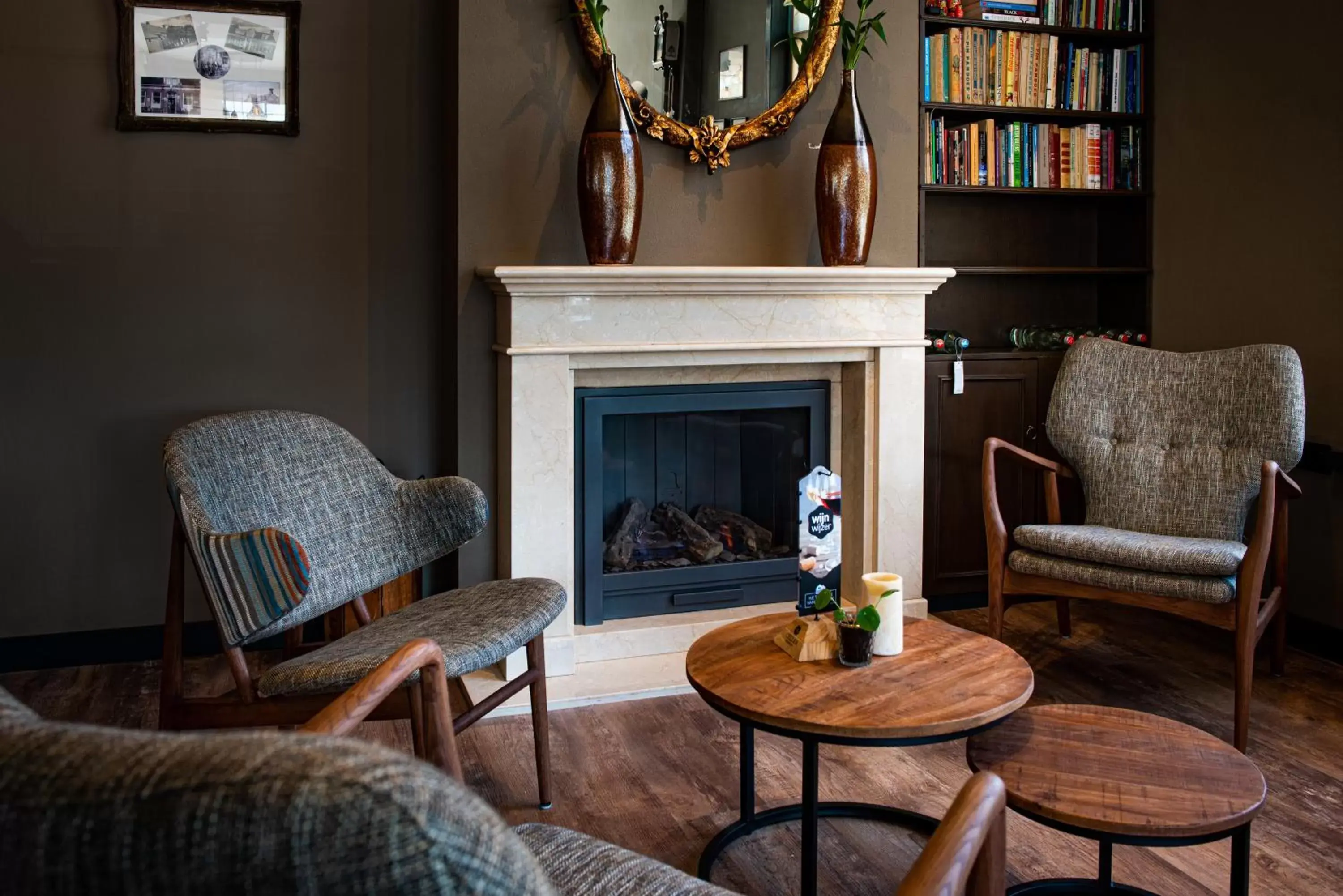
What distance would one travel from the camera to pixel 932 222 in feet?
14.9

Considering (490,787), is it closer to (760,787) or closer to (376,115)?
(760,787)

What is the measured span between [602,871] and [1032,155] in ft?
11.7

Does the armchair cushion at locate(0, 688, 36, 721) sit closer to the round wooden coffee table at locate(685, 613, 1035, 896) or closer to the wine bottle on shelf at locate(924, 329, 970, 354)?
the round wooden coffee table at locate(685, 613, 1035, 896)

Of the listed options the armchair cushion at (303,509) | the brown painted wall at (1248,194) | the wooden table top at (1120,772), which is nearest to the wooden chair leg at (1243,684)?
the wooden table top at (1120,772)

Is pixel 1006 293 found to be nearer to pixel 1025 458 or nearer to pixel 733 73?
pixel 1025 458

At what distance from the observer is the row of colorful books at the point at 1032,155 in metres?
4.18

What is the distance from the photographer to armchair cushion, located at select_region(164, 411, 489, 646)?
84.8 inches

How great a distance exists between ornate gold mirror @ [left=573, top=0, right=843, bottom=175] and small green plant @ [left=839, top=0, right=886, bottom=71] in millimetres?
40

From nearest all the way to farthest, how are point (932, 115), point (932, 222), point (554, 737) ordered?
point (554, 737) → point (932, 115) → point (932, 222)

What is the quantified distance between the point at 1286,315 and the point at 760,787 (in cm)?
243

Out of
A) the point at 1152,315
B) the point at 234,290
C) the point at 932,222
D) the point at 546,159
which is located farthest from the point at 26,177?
the point at 1152,315

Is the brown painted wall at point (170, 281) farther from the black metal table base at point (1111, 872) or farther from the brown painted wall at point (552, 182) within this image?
the black metal table base at point (1111, 872)

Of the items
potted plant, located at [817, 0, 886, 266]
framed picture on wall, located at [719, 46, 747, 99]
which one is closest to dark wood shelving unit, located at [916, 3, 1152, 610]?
potted plant, located at [817, 0, 886, 266]

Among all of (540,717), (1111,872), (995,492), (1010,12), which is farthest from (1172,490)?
(540,717)
